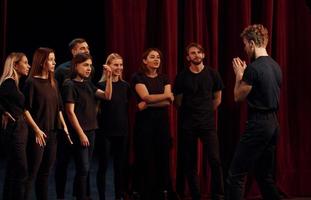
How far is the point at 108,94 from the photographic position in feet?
15.2

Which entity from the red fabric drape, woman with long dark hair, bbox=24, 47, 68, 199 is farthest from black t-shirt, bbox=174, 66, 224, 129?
woman with long dark hair, bbox=24, 47, 68, 199

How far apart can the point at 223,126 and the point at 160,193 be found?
96 cm

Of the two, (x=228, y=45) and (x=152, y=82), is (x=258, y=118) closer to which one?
(x=152, y=82)

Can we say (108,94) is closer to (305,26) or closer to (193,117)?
(193,117)

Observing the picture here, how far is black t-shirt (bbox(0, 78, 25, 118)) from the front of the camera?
4.06 metres

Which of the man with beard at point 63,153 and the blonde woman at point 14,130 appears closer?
the blonde woman at point 14,130

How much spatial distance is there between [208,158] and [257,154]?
3.21 feet

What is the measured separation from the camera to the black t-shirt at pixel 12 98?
4.06 m

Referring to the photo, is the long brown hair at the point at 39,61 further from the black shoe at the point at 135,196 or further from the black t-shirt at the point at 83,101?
the black shoe at the point at 135,196

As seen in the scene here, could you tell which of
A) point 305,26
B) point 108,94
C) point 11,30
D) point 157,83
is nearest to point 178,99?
point 157,83

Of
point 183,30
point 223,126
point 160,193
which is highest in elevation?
point 183,30

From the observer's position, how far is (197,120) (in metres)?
4.73

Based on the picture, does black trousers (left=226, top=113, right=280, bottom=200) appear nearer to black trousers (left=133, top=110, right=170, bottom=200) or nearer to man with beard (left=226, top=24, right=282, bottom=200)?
man with beard (left=226, top=24, right=282, bottom=200)

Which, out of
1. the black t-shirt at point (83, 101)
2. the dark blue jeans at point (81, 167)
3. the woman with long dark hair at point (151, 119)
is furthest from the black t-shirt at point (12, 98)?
the woman with long dark hair at point (151, 119)
